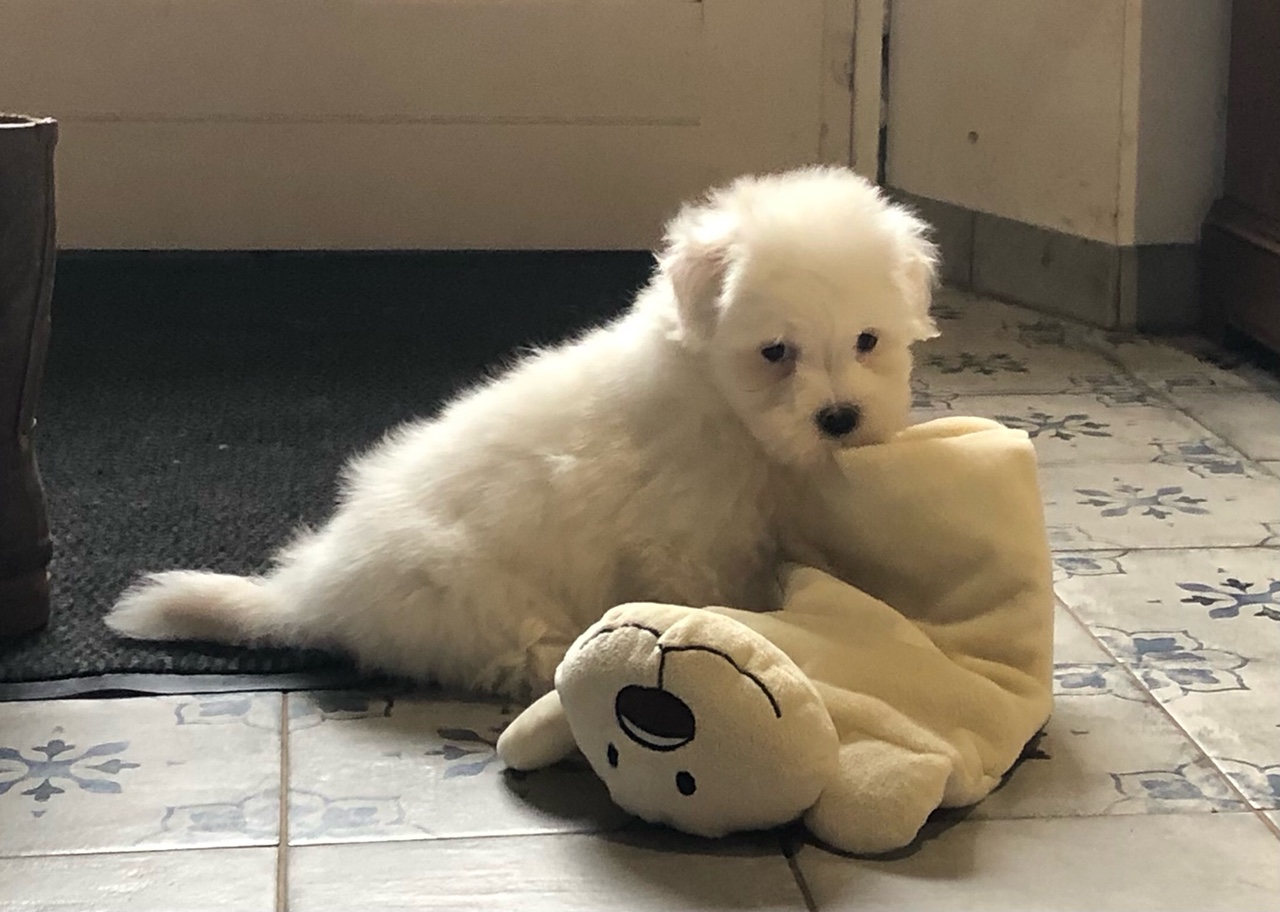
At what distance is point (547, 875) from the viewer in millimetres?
1260

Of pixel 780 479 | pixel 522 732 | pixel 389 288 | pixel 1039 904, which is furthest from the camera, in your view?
pixel 389 288

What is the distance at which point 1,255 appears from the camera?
160 cm

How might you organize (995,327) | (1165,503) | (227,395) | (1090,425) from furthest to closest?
(995,327)
(227,395)
(1090,425)
(1165,503)

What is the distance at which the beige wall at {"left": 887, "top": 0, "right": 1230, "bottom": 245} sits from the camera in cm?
295

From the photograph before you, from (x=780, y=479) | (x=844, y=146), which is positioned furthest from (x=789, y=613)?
(x=844, y=146)

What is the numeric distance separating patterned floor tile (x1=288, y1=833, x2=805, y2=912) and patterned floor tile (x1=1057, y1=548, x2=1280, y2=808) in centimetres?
49

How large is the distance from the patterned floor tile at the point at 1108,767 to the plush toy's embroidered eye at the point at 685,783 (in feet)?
0.86

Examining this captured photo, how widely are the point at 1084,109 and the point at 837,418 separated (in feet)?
6.02

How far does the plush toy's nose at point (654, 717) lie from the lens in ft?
4.12

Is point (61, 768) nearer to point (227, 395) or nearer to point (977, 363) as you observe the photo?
point (227, 395)

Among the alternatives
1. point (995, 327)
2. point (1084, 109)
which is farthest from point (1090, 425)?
point (1084, 109)

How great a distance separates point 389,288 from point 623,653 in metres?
2.20

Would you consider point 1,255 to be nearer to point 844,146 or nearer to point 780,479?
point 780,479

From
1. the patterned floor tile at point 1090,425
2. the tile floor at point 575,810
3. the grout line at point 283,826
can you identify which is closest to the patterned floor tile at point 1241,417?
the patterned floor tile at point 1090,425
